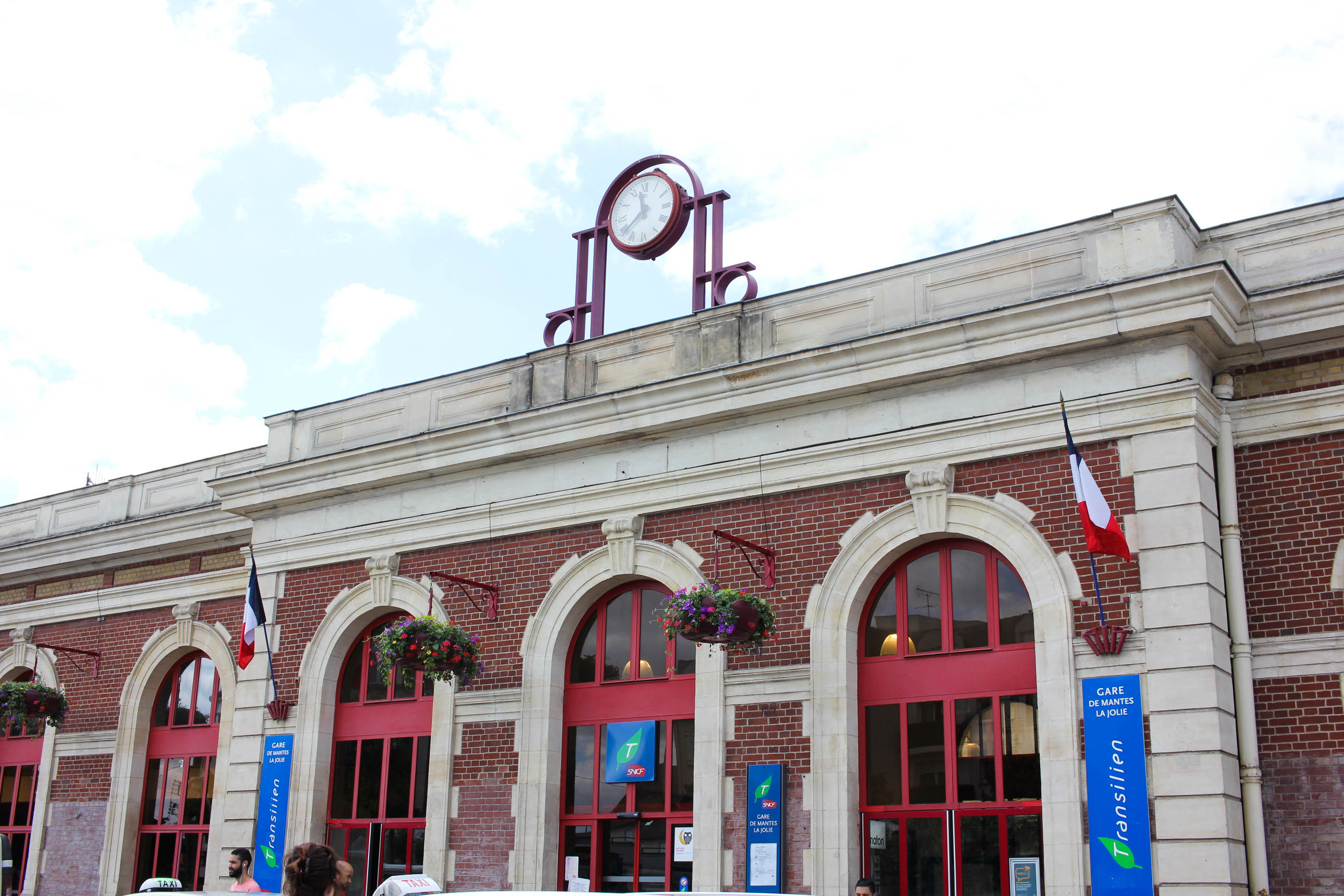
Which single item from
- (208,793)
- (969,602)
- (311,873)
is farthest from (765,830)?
(208,793)

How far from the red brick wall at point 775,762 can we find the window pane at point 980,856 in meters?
1.50

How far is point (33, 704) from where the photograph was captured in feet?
66.7

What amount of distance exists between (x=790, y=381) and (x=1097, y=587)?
13.3 ft

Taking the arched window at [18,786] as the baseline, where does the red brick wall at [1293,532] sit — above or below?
above

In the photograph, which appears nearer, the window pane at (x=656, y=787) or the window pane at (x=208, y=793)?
the window pane at (x=656, y=787)

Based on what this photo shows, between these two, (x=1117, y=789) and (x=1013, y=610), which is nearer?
(x=1117, y=789)

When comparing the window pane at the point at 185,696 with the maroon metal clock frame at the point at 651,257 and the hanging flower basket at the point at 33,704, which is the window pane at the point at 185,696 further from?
the maroon metal clock frame at the point at 651,257

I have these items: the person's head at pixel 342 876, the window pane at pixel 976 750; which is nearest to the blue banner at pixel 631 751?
the window pane at pixel 976 750

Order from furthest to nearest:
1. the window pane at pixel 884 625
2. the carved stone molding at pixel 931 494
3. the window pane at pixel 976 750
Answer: the window pane at pixel 884 625
the carved stone molding at pixel 931 494
the window pane at pixel 976 750

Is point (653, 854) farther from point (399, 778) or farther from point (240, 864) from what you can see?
point (240, 864)

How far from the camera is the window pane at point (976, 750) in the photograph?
1270cm

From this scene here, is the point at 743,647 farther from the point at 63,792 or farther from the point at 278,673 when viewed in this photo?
the point at 63,792

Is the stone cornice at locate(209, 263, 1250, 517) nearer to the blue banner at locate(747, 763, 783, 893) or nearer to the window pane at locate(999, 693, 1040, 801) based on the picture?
the window pane at locate(999, 693, 1040, 801)

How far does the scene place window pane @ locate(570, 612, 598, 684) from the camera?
51.7 ft
